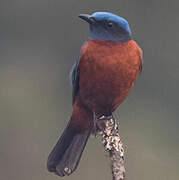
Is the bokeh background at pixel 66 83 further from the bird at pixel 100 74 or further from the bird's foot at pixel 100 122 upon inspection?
the bird's foot at pixel 100 122

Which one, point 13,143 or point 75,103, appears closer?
point 75,103

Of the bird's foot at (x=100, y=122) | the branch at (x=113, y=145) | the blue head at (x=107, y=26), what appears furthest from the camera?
the blue head at (x=107, y=26)

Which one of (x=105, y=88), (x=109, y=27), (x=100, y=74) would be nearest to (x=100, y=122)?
(x=105, y=88)

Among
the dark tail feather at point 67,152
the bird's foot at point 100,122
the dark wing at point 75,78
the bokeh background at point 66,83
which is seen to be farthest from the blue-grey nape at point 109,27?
the bokeh background at point 66,83

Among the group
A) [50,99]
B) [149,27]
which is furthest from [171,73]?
[50,99]

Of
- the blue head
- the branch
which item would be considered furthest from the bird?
the branch

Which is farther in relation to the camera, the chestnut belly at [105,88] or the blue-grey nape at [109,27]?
the blue-grey nape at [109,27]

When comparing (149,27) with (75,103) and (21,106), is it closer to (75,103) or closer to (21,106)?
(21,106)

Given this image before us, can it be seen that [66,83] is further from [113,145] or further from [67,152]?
[113,145]
